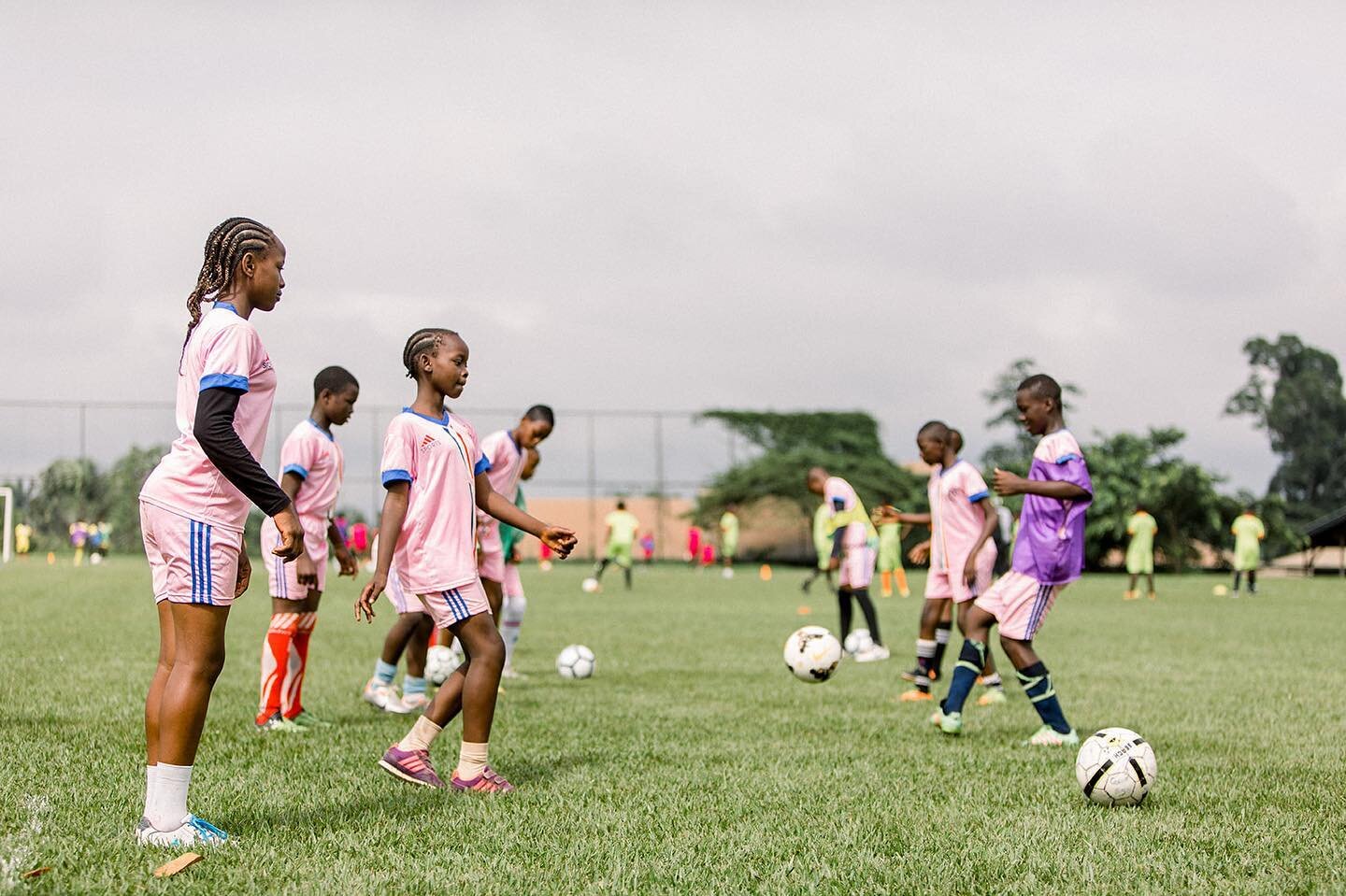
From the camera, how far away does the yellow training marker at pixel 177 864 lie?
3.46m

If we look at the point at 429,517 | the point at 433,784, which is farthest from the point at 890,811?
the point at 429,517

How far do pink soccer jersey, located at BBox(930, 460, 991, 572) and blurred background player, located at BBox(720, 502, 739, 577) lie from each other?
2541cm

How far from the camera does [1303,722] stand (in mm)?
7191

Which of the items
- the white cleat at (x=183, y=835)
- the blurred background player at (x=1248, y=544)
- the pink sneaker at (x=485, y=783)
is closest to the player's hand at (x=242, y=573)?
the white cleat at (x=183, y=835)

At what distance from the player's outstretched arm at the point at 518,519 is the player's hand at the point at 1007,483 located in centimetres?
210

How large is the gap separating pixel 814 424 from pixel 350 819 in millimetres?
44065

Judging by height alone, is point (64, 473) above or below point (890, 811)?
above

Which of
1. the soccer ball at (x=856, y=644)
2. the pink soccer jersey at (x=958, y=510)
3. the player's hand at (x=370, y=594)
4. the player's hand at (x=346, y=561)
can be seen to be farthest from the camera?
the soccer ball at (x=856, y=644)

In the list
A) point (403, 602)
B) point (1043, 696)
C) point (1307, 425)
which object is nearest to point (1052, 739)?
point (1043, 696)

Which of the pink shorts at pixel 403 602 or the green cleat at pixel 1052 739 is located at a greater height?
the pink shorts at pixel 403 602

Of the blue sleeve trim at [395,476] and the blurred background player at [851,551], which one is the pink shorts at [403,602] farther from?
the blurred background player at [851,551]

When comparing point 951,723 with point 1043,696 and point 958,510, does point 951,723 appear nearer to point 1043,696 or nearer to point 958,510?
point 1043,696

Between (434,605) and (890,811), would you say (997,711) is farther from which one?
(434,605)

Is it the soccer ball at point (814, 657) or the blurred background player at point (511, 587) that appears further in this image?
the blurred background player at point (511, 587)
